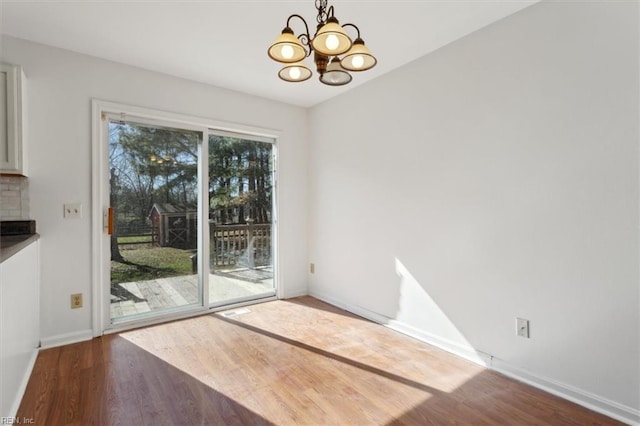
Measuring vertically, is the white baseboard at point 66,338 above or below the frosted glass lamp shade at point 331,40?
below

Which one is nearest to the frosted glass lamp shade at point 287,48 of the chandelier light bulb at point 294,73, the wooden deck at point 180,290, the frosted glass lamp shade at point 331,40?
the frosted glass lamp shade at point 331,40

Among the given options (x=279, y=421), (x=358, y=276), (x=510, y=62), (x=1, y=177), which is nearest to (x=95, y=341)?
(x=1, y=177)

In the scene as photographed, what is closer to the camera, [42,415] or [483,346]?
[42,415]

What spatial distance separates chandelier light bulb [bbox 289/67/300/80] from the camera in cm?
190

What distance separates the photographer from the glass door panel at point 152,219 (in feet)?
9.86

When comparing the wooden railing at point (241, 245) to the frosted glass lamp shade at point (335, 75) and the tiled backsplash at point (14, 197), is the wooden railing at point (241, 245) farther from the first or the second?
the frosted glass lamp shade at point (335, 75)

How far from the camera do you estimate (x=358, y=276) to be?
11.4 feet

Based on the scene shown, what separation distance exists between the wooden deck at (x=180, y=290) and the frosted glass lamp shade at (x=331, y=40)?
9.10 feet

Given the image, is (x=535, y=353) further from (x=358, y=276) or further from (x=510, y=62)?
(x=510, y=62)

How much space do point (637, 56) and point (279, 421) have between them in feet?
9.00

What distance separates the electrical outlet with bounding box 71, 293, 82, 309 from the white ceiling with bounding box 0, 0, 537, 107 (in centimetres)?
209

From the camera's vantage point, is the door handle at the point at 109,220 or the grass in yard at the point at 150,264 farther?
the grass in yard at the point at 150,264

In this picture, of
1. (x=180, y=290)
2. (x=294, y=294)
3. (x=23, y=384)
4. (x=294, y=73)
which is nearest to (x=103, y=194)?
(x=180, y=290)

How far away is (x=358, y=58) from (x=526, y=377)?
2285 millimetres
